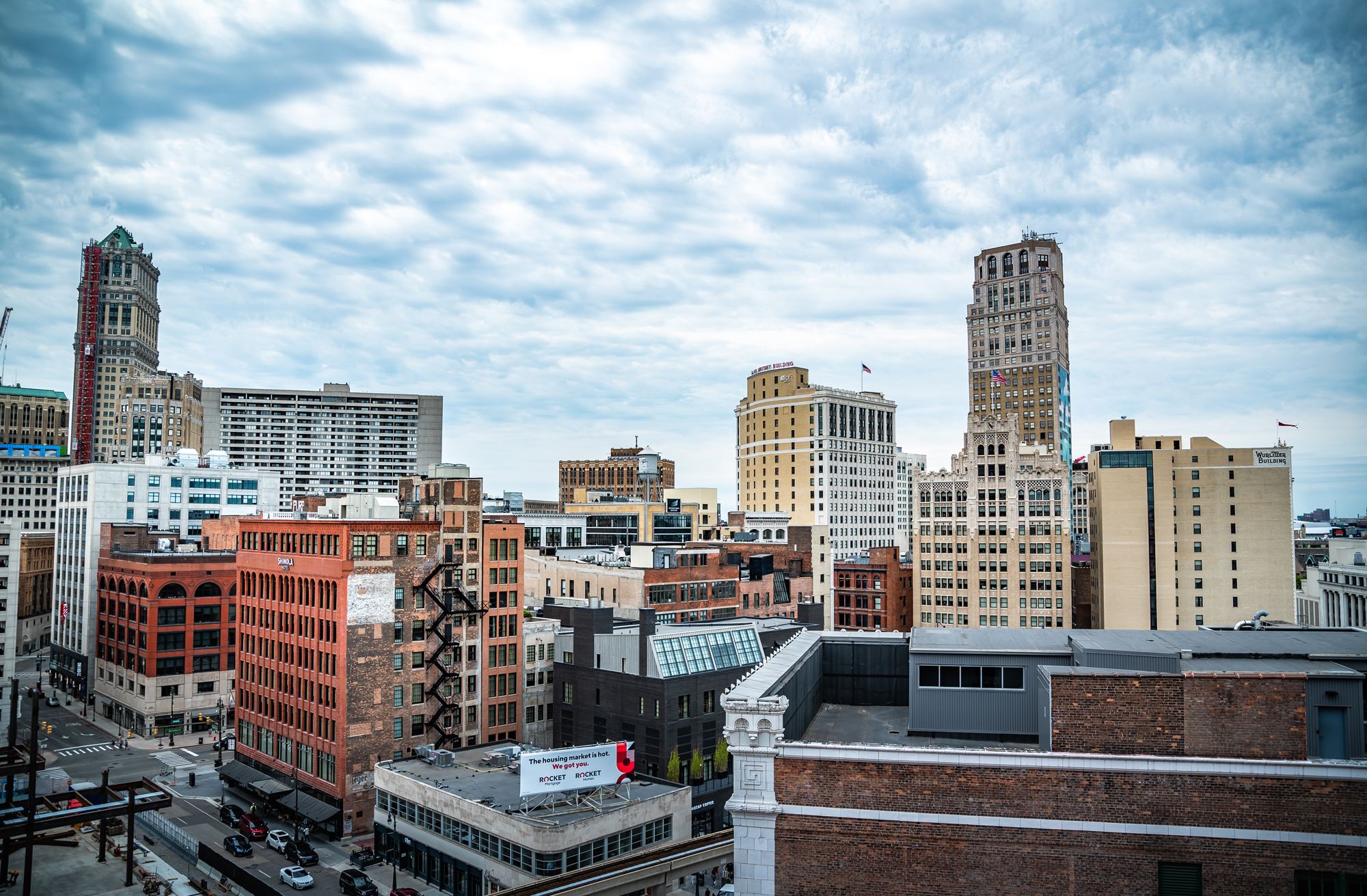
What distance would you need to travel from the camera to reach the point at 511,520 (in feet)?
314

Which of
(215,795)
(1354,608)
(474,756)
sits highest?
(1354,608)

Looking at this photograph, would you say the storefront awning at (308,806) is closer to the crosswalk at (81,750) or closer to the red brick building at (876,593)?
the crosswalk at (81,750)

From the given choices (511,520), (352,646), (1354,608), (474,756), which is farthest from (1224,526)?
(352,646)

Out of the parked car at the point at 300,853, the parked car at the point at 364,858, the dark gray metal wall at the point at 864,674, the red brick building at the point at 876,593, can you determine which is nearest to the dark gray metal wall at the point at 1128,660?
the dark gray metal wall at the point at 864,674

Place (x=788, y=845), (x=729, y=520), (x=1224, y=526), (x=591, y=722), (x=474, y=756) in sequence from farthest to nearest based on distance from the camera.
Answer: (x=729, y=520), (x=1224, y=526), (x=591, y=722), (x=474, y=756), (x=788, y=845)

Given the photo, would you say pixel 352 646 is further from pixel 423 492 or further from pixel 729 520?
pixel 729 520

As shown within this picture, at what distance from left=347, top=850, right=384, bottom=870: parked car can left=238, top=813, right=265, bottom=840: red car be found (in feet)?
33.1

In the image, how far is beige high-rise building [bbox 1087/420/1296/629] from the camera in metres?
126

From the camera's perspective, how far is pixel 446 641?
81.1 metres

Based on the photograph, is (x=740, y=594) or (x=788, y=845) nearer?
(x=788, y=845)

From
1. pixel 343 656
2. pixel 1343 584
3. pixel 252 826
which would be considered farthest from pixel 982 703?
pixel 1343 584

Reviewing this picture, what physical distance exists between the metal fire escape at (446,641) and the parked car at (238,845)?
649 inches

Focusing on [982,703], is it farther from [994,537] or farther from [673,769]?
[994,537]

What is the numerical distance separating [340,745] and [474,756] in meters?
11.5
